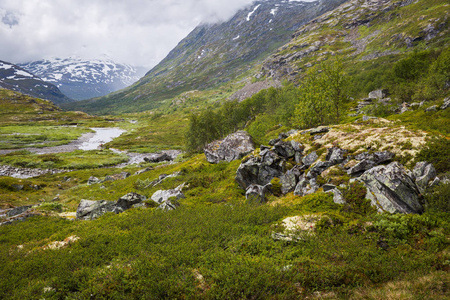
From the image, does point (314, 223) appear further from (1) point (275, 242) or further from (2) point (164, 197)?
(2) point (164, 197)

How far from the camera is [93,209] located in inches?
811

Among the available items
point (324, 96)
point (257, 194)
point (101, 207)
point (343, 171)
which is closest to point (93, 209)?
point (101, 207)

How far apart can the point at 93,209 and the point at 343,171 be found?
24747 millimetres

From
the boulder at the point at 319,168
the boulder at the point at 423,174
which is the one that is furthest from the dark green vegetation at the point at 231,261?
the boulder at the point at 319,168

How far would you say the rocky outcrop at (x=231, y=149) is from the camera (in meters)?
43.0

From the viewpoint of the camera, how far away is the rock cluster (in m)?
13.1

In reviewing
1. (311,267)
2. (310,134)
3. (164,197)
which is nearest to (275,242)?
(311,267)

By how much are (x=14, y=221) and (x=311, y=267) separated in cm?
2519

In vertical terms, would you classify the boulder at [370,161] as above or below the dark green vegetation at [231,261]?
below

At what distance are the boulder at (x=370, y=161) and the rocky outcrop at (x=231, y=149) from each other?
2459 centimetres

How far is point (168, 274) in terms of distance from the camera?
366 inches

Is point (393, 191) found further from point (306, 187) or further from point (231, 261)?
point (231, 261)

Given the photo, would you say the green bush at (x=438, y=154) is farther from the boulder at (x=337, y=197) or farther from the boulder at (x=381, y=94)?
the boulder at (x=381, y=94)

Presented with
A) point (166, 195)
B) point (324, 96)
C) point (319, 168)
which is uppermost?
point (324, 96)
